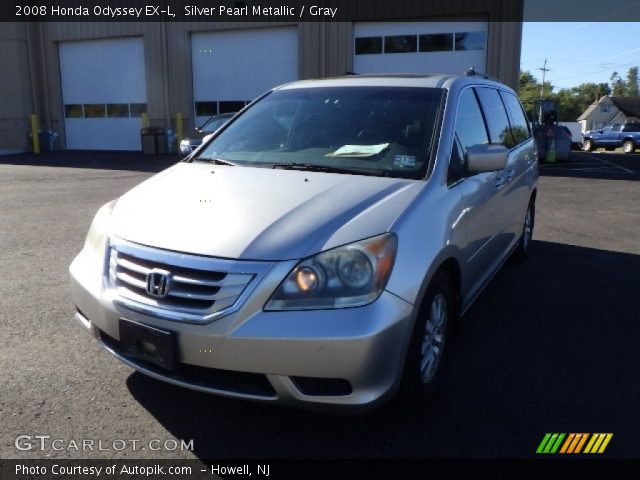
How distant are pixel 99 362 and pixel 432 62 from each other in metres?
18.9

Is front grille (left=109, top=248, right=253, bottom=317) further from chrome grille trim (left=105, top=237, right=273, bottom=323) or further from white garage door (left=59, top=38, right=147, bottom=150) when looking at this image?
white garage door (left=59, top=38, right=147, bottom=150)

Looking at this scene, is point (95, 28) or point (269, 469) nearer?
point (269, 469)

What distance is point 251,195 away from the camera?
296 cm

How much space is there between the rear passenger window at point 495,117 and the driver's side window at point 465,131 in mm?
189

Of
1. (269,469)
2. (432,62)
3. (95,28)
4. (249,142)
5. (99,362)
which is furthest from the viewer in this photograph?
(95,28)

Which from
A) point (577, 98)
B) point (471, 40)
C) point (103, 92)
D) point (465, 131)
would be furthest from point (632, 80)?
point (465, 131)

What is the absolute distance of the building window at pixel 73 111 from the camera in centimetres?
2500

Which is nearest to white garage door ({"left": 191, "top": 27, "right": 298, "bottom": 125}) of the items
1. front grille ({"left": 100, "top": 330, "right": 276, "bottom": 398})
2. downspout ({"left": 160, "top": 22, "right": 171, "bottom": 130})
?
downspout ({"left": 160, "top": 22, "right": 171, "bottom": 130})

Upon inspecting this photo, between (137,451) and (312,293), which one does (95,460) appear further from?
(312,293)

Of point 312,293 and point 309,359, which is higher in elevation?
point 312,293

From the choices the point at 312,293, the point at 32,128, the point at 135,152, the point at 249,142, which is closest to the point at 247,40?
the point at 135,152

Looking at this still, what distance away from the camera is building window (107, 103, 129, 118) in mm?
24214

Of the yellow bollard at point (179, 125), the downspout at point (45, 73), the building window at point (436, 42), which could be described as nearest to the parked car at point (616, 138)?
the building window at point (436, 42)

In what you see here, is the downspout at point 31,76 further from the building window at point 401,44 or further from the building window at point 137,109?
the building window at point 401,44
